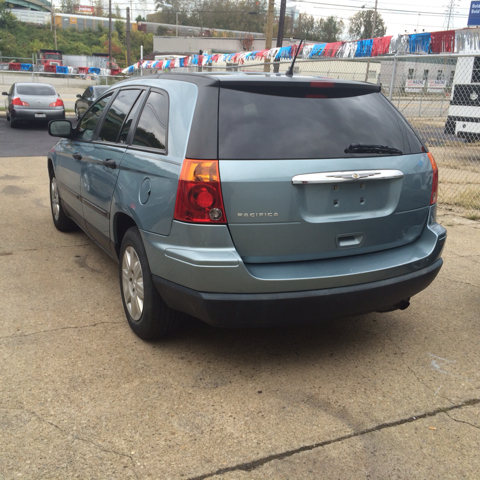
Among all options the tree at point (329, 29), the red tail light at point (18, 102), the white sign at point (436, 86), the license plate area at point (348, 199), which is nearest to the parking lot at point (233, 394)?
the license plate area at point (348, 199)

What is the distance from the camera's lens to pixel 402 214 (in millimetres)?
3242

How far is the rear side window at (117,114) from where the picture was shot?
4027mm

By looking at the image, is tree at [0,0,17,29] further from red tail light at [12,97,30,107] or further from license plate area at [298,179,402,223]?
license plate area at [298,179,402,223]

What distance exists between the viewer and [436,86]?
12.4m

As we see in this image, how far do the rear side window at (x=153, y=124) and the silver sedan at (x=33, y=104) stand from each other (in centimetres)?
1668

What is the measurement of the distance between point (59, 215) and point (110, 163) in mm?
2506

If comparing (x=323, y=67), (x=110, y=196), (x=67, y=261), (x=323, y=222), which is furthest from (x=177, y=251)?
(x=323, y=67)

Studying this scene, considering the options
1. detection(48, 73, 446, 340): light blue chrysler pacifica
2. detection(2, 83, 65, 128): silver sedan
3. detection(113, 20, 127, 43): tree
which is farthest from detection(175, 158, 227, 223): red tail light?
detection(113, 20, 127, 43): tree

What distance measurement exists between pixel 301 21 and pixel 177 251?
352ft

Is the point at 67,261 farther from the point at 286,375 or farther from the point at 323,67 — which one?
the point at 323,67

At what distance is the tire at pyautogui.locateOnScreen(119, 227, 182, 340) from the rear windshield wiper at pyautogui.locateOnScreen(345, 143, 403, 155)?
4.64 ft

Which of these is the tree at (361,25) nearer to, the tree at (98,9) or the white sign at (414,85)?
the tree at (98,9)

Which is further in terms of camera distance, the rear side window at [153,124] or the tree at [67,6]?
the tree at [67,6]

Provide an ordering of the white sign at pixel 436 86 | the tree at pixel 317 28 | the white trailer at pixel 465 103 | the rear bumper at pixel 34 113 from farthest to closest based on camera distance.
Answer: the tree at pixel 317 28, the rear bumper at pixel 34 113, the white trailer at pixel 465 103, the white sign at pixel 436 86
